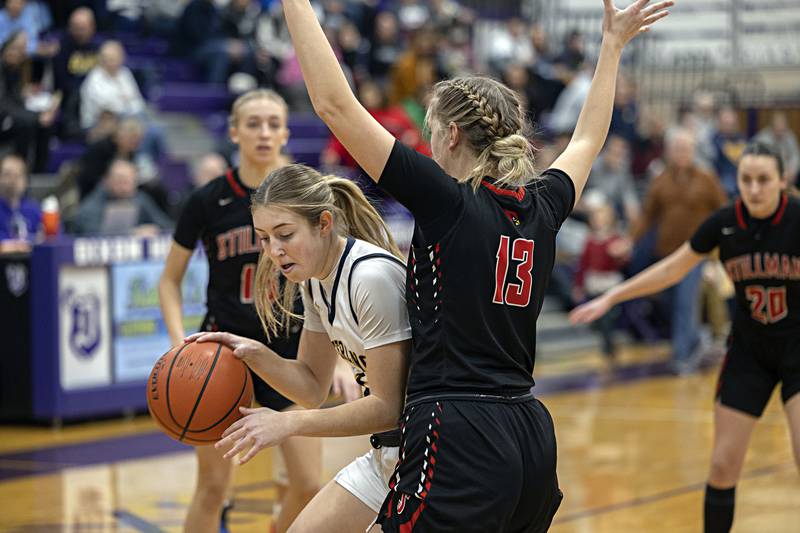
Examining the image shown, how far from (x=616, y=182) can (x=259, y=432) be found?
1272 centimetres

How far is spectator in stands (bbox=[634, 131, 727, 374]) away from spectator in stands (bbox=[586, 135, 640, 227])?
2.30m

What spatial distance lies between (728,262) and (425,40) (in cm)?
1034

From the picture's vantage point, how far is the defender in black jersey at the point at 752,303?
5266 millimetres

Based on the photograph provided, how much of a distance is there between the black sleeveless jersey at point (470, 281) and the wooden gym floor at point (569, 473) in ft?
10.4

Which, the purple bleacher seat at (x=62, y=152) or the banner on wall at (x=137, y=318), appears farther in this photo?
the purple bleacher seat at (x=62, y=152)

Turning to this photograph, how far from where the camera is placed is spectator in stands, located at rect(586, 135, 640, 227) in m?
15.0

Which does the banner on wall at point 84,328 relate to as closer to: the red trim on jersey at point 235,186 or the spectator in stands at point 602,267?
the red trim on jersey at point 235,186

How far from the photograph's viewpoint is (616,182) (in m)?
15.2

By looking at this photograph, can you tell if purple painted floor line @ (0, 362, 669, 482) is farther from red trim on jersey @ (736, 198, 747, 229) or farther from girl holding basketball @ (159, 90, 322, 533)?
red trim on jersey @ (736, 198, 747, 229)

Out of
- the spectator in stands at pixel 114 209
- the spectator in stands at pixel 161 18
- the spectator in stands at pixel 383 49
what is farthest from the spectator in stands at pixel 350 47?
the spectator in stands at pixel 114 209

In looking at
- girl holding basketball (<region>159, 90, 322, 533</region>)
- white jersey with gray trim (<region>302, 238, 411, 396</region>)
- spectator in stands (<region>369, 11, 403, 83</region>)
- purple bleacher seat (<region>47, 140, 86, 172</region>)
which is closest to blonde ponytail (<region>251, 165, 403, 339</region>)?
white jersey with gray trim (<region>302, 238, 411, 396</region>)

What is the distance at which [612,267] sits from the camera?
13.1 meters

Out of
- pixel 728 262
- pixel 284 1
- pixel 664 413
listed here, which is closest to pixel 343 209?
pixel 284 1

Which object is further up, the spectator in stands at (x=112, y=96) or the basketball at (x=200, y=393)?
the spectator in stands at (x=112, y=96)
